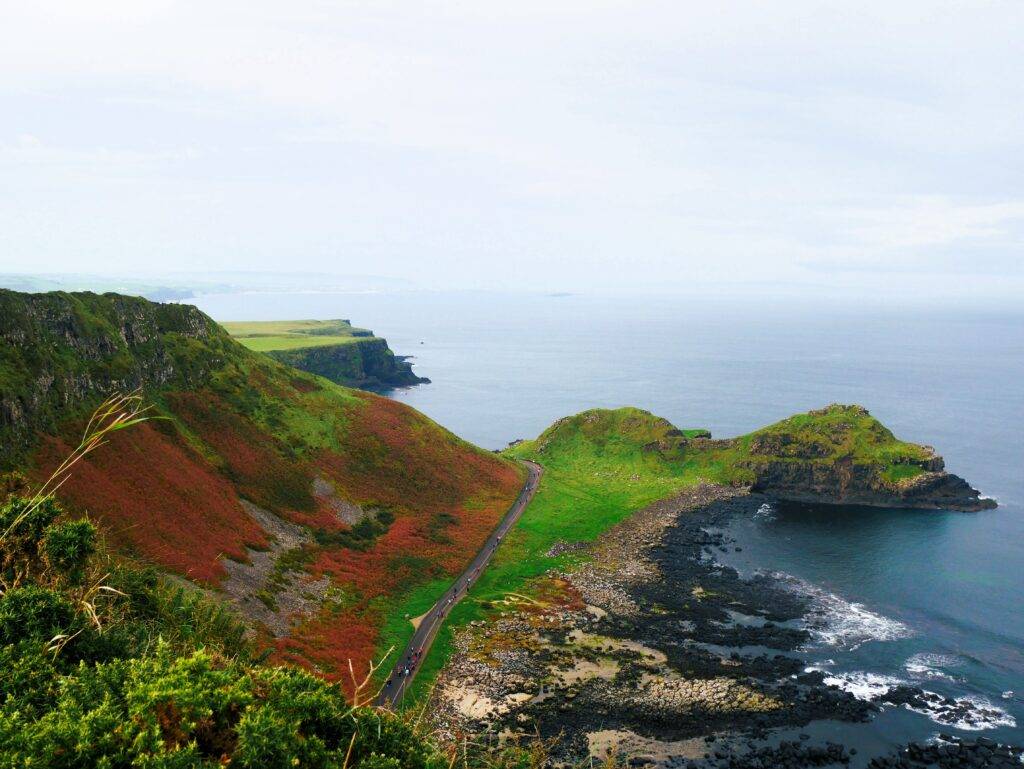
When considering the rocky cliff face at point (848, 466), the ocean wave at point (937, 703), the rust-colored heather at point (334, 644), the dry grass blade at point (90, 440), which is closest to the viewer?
the dry grass blade at point (90, 440)

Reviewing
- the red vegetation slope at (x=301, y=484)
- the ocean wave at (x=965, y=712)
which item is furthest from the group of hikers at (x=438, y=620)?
the ocean wave at (x=965, y=712)

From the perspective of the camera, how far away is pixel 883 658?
2584 inches

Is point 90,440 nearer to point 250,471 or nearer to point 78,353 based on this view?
point 78,353

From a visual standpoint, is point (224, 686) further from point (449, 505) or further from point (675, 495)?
point (675, 495)

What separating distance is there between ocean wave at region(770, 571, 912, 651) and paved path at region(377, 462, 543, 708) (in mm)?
40449

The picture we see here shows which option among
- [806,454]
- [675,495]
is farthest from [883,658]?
[806,454]

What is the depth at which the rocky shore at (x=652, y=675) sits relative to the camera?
51.1m

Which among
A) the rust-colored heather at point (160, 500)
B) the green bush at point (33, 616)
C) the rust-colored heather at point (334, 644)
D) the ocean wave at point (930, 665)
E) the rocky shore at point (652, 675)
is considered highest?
the green bush at point (33, 616)

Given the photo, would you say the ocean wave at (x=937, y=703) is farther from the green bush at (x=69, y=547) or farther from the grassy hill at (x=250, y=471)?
the green bush at (x=69, y=547)

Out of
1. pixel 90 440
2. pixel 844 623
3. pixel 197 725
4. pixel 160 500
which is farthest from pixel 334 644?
pixel 844 623

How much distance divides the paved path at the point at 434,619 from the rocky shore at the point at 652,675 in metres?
3.10

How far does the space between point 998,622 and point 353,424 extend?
9218cm

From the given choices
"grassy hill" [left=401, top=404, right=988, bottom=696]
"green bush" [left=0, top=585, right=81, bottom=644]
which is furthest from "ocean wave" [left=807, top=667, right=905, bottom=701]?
"green bush" [left=0, top=585, right=81, bottom=644]

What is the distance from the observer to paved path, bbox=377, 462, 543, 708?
56.2m
